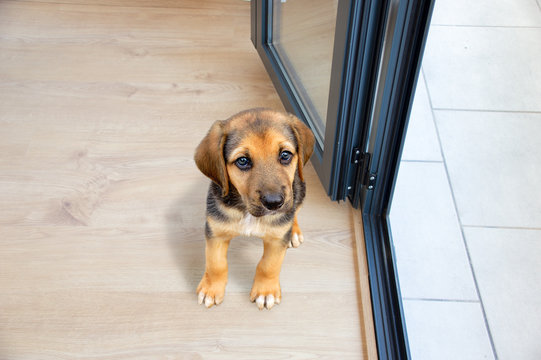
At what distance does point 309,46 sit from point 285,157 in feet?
3.24

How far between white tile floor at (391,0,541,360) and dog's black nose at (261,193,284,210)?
0.78 m

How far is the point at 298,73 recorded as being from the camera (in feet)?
8.72

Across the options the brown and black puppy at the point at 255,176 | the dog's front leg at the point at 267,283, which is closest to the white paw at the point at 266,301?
the dog's front leg at the point at 267,283

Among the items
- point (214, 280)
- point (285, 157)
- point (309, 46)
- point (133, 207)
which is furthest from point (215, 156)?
point (309, 46)

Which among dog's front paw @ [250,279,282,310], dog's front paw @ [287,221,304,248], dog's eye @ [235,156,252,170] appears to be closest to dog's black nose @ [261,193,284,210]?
dog's eye @ [235,156,252,170]

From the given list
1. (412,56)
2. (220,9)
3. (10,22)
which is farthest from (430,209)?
(10,22)

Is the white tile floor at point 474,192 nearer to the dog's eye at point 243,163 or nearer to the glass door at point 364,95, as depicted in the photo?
the glass door at point 364,95

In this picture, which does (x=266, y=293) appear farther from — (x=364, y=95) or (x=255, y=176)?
(x=364, y=95)

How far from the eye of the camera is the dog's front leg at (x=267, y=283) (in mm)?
1970

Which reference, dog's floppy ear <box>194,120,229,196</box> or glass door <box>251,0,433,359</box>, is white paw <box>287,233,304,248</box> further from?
dog's floppy ear <box>194,120,229,196</box>

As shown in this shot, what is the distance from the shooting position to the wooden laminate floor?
1979mm

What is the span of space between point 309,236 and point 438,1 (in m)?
1.92

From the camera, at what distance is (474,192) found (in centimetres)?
245

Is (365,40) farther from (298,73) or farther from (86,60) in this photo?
(86,60)
